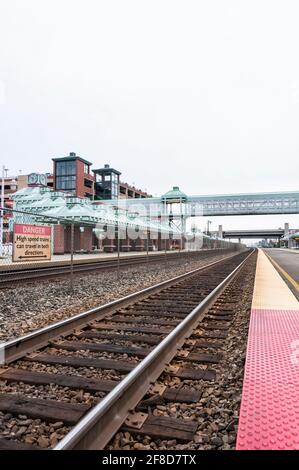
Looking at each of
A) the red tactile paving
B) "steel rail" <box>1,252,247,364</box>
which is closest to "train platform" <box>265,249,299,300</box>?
the red tactile paving

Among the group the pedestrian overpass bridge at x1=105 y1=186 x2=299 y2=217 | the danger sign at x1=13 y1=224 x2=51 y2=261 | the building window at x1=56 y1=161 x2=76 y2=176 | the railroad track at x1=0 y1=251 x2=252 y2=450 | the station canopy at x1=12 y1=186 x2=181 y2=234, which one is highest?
the building window at x1=56 y1=161 x2=76 y2=176

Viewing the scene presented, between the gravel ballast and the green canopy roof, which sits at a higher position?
the green canopy roof

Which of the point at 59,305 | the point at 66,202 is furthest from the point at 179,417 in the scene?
the point at 66,202

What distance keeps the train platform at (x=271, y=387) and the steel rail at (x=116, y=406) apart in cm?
97

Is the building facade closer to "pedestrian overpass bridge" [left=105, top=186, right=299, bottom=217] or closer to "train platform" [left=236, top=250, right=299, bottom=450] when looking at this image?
"pedestrian overpass bridge" [left=105, top=186, right=299, bottom=217]

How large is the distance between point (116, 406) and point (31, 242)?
24.1ft

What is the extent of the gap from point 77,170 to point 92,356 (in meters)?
75.3

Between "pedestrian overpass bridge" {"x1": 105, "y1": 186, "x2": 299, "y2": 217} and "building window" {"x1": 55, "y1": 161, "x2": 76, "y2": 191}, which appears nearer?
"pedestrian overpass bridge" {"x1": 105, "y1": 186, "x2": 299, "y2": 217}

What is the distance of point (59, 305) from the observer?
8117 millimetres

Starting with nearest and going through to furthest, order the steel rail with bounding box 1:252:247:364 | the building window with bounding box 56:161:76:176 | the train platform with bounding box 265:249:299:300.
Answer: the steel rail with bounding box 1:252:247:364 < the train platform with bounding box 265:249:299:300 < the building window with bounding box 56:161:76:176

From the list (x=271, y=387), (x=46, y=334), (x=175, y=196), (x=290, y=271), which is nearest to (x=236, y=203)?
(x=175, y=196)

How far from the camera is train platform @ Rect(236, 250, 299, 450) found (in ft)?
8.84

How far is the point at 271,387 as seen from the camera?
3.58 metres
